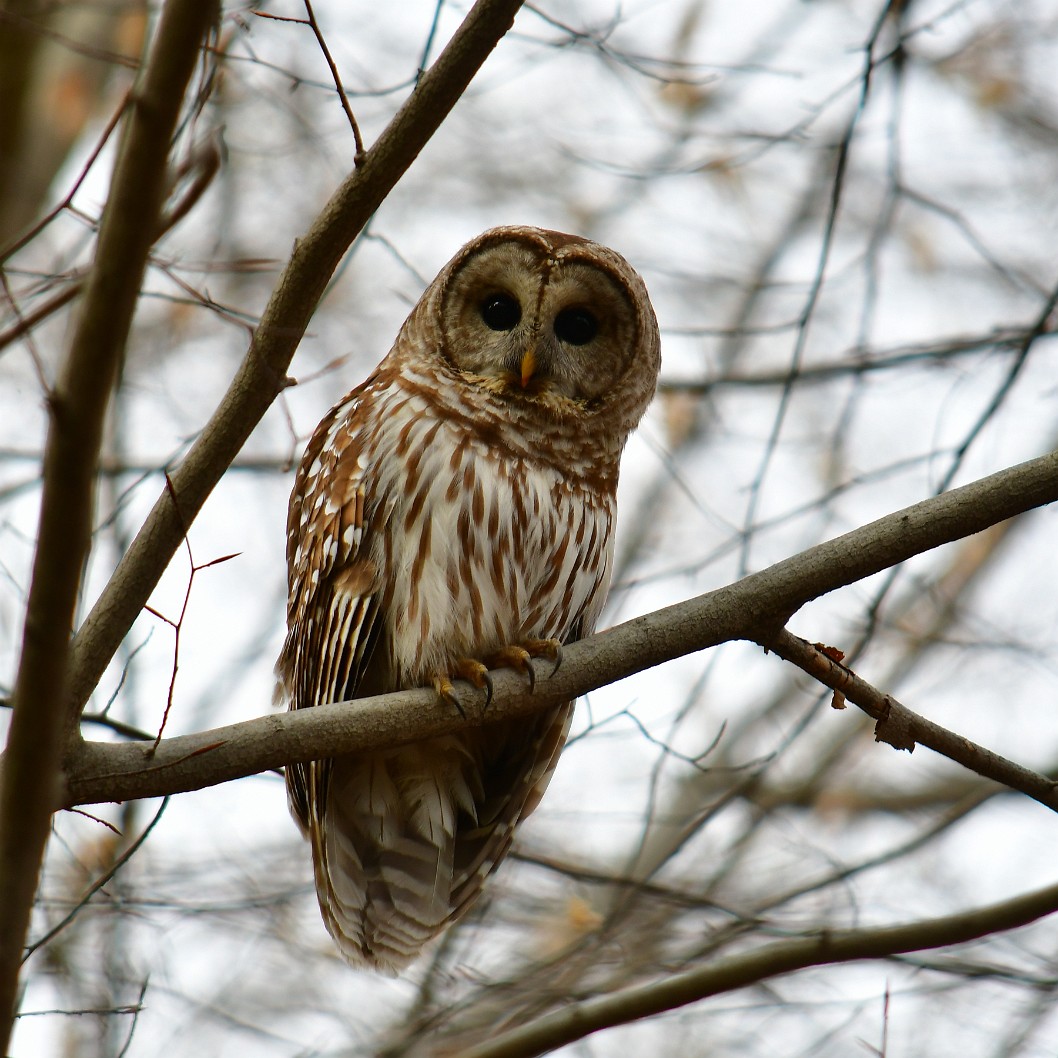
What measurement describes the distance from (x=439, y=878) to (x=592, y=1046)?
2400mm

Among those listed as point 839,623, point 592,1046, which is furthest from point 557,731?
point 839,623

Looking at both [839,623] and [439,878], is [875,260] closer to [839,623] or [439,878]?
[839,623]

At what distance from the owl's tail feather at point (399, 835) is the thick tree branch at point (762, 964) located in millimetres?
878

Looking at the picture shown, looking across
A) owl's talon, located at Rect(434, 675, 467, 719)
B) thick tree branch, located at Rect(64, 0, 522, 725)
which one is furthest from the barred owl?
thick tree branch, located at Rect(64, 0, 522, 725)

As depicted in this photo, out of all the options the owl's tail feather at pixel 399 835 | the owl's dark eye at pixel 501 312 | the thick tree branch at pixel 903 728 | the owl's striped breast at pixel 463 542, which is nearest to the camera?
the thick tree branch at pixel 903 728

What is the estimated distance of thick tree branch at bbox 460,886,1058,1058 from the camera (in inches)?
130

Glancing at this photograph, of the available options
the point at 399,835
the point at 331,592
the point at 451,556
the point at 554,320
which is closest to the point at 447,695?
the point at 451,556

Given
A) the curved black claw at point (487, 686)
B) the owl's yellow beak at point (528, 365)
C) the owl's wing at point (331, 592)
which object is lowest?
the curved black claw at point (487, 686)

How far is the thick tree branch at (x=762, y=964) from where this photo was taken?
3301 millimetres

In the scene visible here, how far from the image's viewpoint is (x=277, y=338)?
2.77 meters

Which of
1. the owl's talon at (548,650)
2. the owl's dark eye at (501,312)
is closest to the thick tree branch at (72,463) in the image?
the owl's talon at (548,650)

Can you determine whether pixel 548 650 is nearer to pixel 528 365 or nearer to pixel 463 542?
pixel 463 542

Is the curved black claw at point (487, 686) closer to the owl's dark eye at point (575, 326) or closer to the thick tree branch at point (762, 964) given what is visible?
the thick tree branch at point (762, 964)

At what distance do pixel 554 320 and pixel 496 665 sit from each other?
143 cm
